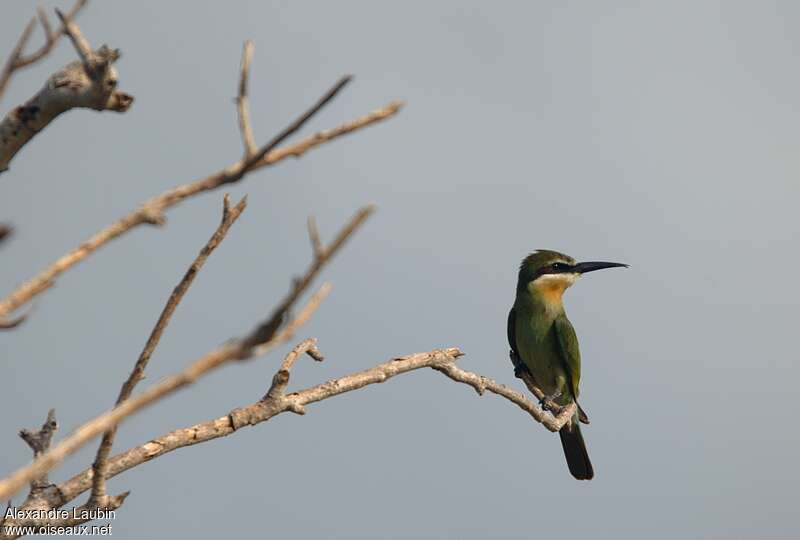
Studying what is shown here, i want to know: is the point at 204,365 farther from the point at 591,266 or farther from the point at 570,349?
the point at 591,266

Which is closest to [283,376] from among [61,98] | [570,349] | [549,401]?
[61,98]

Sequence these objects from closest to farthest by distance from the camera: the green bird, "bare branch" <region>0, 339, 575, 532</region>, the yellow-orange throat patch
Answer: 1. "bare branch" <region>0, 339, 575, 532</region>
2. the green bird
3. the yellow-orange throat patch

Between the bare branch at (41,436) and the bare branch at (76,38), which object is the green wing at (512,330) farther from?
the bare branch at (76,38)

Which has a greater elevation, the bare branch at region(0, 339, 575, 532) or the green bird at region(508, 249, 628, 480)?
the green bird at region(508, 249, 628, 480)

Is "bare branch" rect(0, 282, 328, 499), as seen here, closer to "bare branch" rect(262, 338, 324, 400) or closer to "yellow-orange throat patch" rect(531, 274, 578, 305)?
"bare branch" rect(262, 338, 324, 400)

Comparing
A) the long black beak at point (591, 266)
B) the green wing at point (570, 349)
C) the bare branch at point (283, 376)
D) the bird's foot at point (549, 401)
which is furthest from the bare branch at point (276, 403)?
the long black beak at point (591, 266)

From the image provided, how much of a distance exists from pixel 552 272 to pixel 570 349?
91 centimetres

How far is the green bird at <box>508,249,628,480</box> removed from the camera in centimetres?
1052

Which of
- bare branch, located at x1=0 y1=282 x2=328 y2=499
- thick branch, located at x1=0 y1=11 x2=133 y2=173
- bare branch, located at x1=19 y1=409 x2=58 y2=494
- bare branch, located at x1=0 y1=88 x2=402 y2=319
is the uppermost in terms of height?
thick branch, located at x1=0 y1=11 x2=133 y2=173

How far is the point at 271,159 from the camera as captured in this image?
2486 mm

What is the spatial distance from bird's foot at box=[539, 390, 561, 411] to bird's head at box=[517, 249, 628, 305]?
1066 millimetres

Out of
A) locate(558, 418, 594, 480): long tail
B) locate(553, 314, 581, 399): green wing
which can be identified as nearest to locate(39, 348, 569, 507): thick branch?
locate(553, 314, 581, 399): green wing

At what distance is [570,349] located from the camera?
10.6 m

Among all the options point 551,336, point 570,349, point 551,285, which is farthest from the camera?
point 551,285
